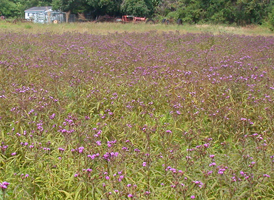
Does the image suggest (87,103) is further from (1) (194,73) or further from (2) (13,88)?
(1) (194,73)

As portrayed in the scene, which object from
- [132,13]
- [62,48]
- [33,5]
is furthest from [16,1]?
[62,48]

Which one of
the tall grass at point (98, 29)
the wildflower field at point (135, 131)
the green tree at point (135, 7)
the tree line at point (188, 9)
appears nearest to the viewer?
the wildflower field at point (135, 131)

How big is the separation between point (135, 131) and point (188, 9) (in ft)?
115

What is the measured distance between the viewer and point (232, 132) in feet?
12.4

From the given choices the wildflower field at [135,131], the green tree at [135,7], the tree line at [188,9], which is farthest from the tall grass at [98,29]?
the green tree at [135,7]


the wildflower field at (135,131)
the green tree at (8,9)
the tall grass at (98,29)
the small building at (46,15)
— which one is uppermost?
the green tree at (8,9)

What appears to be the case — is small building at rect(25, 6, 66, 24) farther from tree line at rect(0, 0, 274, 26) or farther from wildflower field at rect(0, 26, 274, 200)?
wildflower field at rect(0, 26, 274, 200)

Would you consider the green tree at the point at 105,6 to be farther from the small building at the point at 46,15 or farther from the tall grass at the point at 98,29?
the tall grass at the point at 98,29

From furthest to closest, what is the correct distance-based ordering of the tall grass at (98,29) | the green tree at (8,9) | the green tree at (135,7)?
the green tree at (8,9) → the green tree at (135,7) → the tall grass at (98,29)

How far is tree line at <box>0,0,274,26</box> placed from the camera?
33750 mm

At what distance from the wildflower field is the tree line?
27155mm

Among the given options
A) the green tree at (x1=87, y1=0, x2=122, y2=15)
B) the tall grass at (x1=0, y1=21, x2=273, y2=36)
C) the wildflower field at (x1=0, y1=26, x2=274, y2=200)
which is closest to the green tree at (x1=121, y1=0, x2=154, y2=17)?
the green tree at (x1=87, y1=0, x2=122, y2=15)

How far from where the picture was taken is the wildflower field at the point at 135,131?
2602 millimetres

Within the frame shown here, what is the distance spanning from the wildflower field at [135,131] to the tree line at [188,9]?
89.1ft
